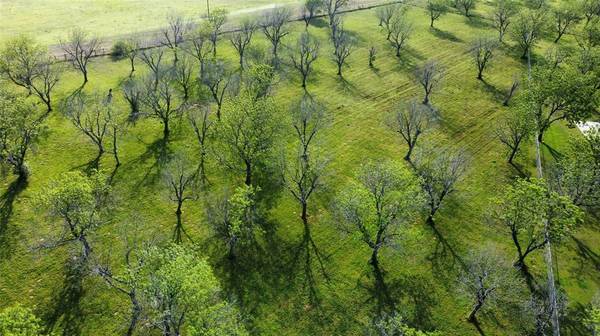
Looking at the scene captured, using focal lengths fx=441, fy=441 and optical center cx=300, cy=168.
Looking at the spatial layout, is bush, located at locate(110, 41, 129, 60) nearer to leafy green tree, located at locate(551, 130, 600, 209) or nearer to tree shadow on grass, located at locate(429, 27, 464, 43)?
tree shadow on grass, located at locate(429, 27, 464, 43)

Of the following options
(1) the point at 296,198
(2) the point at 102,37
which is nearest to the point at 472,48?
(1) the point at 296,198

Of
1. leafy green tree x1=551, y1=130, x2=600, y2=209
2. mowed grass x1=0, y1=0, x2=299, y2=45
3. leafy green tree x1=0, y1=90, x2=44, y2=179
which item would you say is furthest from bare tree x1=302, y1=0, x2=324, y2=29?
leafy green tree x1=551, y1=130, x2=600, y2=209

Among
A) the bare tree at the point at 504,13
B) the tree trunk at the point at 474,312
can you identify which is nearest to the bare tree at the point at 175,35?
the tree trunk at the point at 474,312

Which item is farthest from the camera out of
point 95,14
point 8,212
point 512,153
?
point 95,14

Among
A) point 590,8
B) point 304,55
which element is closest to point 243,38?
point 304,55

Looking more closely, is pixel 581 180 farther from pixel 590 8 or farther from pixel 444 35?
pixel 590 8

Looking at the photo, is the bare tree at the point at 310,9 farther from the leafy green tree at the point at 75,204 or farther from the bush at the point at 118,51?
the leafy green tree at the point at 75,204

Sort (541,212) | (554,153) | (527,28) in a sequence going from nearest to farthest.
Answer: (541,212) < (554,153) < (527,28)
